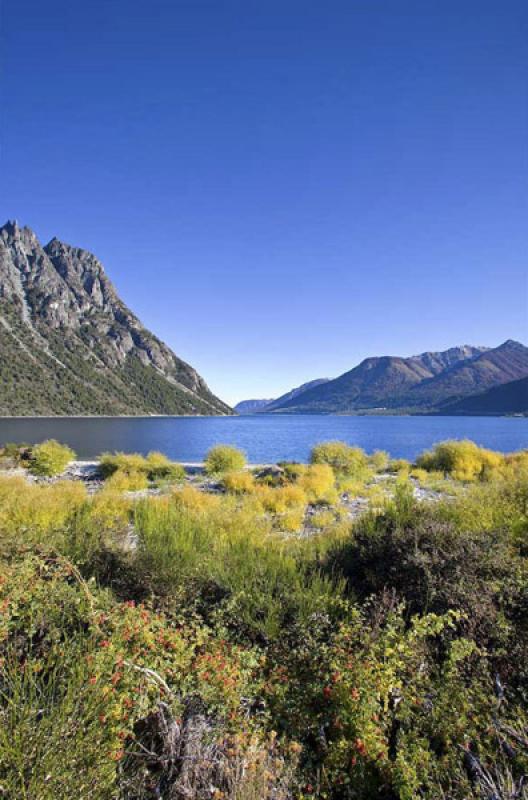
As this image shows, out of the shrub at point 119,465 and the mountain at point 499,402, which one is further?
the mountain at point 499,402

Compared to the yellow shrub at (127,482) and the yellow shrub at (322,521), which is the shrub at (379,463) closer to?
the yellow shrub at (322,521)

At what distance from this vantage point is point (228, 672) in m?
2.58

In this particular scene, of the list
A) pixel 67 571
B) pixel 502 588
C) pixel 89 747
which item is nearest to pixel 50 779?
pixel 89 747

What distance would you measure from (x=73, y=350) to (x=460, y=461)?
502 ft

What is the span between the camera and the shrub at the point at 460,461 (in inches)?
568

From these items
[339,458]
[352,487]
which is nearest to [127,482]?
[352,487]

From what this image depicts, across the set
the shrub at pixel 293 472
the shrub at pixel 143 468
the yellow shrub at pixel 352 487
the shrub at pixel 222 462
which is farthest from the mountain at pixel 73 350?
the yellow shrub at pixel 352 487

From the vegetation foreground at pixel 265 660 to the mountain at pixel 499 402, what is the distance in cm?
16093

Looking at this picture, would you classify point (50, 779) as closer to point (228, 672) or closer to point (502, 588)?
point (228, 672)

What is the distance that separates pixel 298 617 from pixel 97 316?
19569cm

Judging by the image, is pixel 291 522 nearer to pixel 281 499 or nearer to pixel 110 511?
pixel 281 499

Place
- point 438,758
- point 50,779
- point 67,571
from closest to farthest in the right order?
point 50,779
point 438,758
point 67,571

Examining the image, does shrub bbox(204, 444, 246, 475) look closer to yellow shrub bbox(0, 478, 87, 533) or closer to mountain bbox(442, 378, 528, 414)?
yellow shrub bbox(0, 478, 87, 533)

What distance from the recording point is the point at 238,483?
11.6 metres
